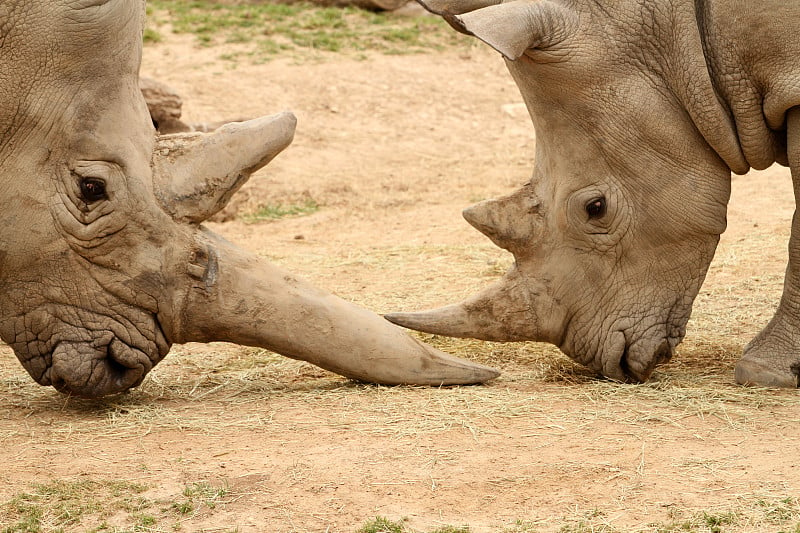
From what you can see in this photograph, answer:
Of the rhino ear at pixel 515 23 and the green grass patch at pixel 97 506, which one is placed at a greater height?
the rhino ear at pixel 515 23

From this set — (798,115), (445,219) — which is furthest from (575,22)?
(445,219)

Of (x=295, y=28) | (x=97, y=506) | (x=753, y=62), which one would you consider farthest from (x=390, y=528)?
(x=295, y=28)

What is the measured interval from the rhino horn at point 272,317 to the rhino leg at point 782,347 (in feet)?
5.58

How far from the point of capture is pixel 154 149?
5863 millimetres

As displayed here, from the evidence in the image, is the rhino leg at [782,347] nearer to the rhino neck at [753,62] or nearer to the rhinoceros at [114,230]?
the rhino neck at [753,62]

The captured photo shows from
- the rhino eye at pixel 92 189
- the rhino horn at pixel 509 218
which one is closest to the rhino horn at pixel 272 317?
the rhino eye at pixel 92 189

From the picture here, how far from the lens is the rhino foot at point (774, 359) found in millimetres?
6211

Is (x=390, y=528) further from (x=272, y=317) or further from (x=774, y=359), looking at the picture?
(x=774, y=359)

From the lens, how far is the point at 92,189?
564 cm

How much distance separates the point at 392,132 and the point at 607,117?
861 centimetres

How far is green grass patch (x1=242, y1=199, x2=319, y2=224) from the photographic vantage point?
11539mm

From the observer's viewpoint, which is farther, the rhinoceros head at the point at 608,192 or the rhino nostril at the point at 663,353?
the rhino nostril at the point at 663,353

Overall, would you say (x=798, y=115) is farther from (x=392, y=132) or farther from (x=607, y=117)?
(x=392, y=132)

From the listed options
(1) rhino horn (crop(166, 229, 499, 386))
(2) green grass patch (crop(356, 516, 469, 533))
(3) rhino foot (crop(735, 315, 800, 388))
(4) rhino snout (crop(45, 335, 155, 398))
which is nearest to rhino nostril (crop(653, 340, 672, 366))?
(3) rhino foot (crop(735, 315, 800, 388))
